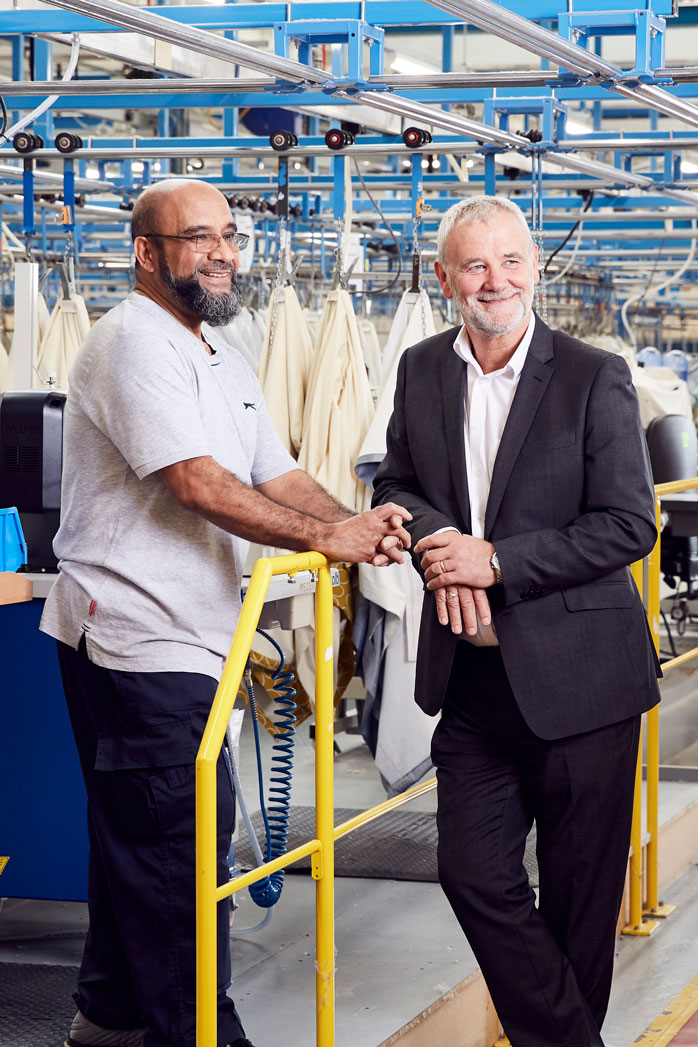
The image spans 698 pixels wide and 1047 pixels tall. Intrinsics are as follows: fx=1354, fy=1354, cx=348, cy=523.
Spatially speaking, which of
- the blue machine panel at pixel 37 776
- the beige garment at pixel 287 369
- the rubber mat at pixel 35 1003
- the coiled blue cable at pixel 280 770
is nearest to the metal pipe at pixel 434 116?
the beige garment at pixel 287 369

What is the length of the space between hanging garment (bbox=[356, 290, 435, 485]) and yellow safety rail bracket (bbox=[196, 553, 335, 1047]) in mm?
1553

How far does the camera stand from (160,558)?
2539 millimetres

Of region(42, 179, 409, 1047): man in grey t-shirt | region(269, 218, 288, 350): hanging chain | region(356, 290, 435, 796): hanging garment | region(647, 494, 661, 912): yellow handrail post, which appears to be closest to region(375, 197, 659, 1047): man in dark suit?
region(42, 179, 409, 1047): man in grey t-shirt

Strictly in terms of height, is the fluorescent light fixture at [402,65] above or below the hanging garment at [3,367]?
above

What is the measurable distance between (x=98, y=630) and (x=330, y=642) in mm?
437

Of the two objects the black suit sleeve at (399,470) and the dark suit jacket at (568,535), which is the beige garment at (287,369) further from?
the dark suit jacket at (568,535)

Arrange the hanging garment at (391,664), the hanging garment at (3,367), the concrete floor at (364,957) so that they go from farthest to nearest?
the hanging garment at (3,367)
the hanging garment at (391,664)
the concrete floor at (364,957)

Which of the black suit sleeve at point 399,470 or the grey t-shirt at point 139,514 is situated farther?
the black suit sleeve at point 399,470

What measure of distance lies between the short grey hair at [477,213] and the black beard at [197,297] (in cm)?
44

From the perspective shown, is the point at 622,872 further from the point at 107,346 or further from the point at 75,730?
the point at 107,346

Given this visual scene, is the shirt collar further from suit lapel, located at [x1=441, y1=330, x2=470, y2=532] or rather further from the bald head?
the bald head

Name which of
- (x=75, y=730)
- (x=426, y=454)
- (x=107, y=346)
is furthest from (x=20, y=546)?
(x=426, y=454)

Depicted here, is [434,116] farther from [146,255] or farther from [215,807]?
[215,807]

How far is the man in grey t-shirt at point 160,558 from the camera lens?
2.47m
